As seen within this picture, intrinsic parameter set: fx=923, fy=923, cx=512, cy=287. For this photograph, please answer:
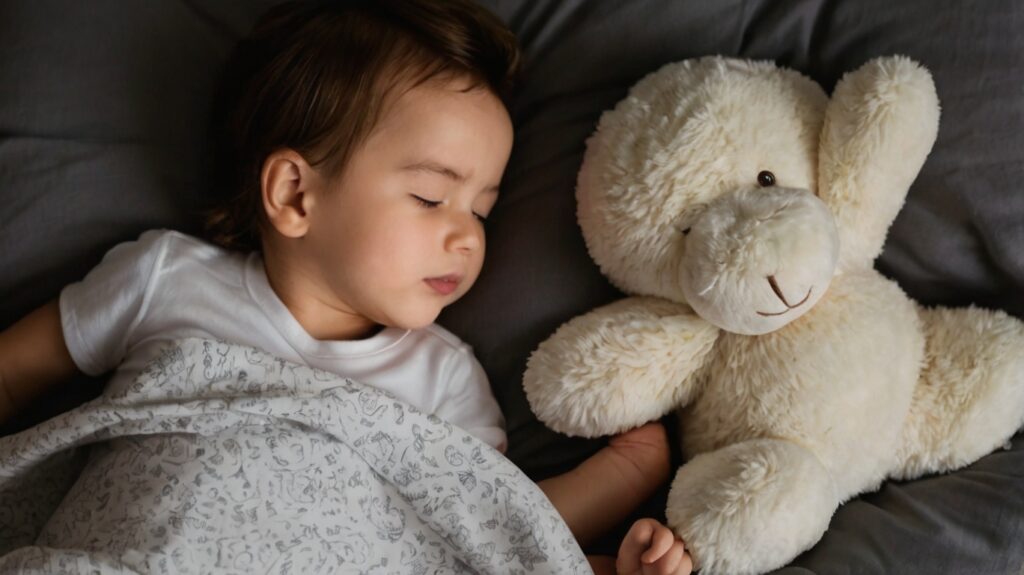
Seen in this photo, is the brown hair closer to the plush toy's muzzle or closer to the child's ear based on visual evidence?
the child's ear

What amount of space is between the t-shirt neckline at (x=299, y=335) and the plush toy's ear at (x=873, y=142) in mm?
570

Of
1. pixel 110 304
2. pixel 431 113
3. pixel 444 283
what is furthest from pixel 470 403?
pixel 110 304

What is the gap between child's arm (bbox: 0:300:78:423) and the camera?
119cm

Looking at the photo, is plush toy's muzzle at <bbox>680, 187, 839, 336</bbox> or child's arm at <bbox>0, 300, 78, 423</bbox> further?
child's arm at <bbox>0, 300, 78, 423</bbox>

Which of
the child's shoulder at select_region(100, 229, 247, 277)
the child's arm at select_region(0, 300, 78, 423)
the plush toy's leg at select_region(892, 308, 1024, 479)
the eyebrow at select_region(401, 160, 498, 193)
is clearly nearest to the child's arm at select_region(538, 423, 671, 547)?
the plush toy's leg at select_region(892, 308, 1024, 479)

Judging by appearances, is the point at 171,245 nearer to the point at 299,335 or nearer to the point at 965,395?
the point at 299,335

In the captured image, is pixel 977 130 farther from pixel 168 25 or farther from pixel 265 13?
pixel 168 25

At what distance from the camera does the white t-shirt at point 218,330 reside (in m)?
1.17

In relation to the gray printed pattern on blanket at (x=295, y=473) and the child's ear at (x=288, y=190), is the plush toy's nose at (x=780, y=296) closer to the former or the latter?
the gray printed pattern on blanket at (x=295, y=473)

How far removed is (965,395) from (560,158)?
55 cm

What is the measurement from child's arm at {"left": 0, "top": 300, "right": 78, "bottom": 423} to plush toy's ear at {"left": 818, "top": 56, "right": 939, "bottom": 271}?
967 millimetres

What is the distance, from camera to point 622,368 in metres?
1.03

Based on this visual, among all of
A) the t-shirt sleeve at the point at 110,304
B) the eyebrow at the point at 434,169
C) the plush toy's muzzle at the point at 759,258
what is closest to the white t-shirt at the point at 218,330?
the t-shirt sleeve at the point at 110,304

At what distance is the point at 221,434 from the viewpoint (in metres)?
1.02
